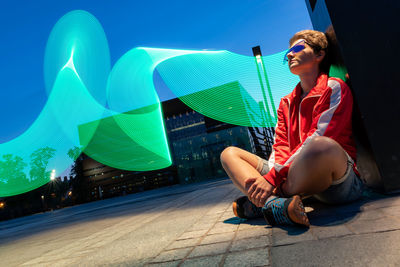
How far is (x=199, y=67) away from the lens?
9070mm

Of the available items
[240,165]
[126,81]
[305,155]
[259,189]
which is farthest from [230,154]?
[126,81]

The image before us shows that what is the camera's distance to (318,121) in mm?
1768

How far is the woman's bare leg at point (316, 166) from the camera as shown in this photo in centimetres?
160

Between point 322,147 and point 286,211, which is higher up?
point 322,147

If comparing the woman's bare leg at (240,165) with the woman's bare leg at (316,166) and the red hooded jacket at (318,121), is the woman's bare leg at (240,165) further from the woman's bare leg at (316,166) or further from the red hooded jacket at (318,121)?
the woman's bare leg at (316,166)

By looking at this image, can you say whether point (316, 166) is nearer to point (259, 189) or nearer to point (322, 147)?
point (322, 147)

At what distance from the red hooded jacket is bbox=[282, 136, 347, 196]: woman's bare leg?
64mm

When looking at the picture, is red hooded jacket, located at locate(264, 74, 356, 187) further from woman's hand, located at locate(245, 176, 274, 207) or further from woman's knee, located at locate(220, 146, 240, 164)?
woman's knee, located at locate(220, 146, 240, 164)

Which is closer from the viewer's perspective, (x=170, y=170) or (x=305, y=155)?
(x=305, y=155)

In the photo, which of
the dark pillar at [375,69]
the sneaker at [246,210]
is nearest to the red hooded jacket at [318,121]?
the dark pillar at [375,69]

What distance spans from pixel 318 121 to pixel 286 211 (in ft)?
2.31

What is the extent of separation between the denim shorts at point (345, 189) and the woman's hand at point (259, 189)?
0.52m

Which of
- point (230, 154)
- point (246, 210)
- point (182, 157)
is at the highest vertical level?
point (182, 157)

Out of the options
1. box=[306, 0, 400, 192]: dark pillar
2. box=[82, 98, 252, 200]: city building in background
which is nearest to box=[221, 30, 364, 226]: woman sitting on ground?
box=[306, 0, 400, 192]: dark pillar
